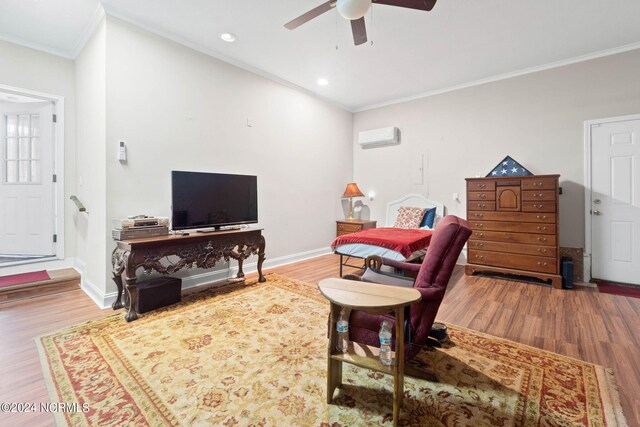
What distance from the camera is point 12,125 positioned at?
13.3 ft

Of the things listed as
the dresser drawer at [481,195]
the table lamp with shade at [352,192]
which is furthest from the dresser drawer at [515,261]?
the table lamp with shade at [352,192]

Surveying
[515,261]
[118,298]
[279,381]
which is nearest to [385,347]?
[279,381]

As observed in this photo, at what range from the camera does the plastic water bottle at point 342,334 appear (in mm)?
1519

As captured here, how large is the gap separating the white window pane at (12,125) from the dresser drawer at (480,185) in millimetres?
6675

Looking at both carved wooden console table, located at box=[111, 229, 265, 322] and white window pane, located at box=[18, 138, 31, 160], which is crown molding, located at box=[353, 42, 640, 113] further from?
white window pane, located at box=[18, 138, 31, 160]

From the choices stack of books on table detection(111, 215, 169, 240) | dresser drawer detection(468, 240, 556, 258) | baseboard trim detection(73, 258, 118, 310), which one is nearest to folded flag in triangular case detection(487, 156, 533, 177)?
dresser drawer detection(468, 240, 556, 258)

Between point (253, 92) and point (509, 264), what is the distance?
14.3ft

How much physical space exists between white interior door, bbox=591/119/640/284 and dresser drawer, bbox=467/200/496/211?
4.06 ft

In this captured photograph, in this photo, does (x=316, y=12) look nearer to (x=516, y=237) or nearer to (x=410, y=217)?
(x=410, y=217)

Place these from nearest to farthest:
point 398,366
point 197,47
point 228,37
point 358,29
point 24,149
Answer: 1. point 398,366
2. point 358,29
3. point 228,37
4. point 197,47
5. point 24,149

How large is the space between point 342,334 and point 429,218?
3.66 metres

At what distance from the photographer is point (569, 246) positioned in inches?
152

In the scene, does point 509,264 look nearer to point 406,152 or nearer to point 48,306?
point 406,152

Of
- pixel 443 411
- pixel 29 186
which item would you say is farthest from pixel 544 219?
pixel 29 186
